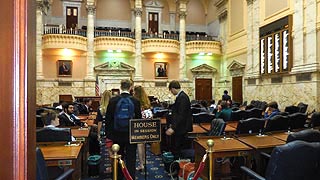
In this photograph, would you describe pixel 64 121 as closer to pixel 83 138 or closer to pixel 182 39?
pixel 83 138

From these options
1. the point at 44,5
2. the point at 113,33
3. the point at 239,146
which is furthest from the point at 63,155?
the point at 44,5

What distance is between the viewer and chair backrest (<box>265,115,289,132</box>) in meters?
5.35

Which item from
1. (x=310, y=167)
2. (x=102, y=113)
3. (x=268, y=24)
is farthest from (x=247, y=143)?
(x=268, y=24)

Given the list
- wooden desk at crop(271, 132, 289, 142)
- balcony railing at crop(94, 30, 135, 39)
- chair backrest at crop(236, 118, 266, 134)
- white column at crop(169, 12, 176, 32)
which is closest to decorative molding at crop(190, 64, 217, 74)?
white column at crop(169, 12, 176, 32)

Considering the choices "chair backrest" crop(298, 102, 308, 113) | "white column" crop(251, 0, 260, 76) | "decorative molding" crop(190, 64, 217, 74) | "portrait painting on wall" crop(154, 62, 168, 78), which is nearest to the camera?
"chair backrest" crop(298, 102, 308, 113)

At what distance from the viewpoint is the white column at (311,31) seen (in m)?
11.6

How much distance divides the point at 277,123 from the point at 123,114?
322 cm

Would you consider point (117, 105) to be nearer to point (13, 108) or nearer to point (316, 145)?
point (316, 145)

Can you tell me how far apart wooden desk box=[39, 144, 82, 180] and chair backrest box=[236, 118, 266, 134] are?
2.85 metres

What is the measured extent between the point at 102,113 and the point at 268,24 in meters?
11.9

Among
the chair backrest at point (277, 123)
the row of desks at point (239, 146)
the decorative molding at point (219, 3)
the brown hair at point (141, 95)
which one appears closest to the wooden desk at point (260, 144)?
the row of desks at point (239, 146)

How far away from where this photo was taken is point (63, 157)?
10.2 ft

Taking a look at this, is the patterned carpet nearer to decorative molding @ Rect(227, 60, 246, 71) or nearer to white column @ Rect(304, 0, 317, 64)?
white column @ Rect(304, 0, 317, 64)

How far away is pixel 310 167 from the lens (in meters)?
2.45
